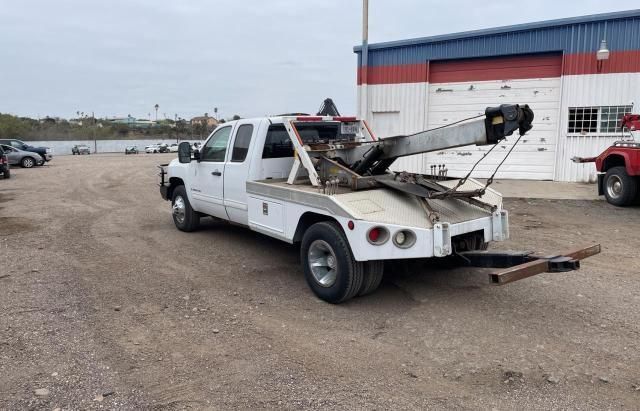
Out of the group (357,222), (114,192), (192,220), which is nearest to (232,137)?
(192,220)

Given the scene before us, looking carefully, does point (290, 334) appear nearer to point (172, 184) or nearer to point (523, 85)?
point (172, 184)

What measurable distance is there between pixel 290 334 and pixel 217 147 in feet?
12.3

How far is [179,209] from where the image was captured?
8828 mm

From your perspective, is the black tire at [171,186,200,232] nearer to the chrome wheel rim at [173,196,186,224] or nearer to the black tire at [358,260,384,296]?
the chrome wheel rim at [173,196,186,224]

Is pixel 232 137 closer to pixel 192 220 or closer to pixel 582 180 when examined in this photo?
pixel 192 220

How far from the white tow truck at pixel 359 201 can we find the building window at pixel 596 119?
1105cm

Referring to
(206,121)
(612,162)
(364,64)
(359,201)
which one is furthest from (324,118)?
(206,121)

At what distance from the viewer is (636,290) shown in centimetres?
556

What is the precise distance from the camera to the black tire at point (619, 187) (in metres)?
10.9

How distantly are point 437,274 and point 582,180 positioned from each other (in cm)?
1143

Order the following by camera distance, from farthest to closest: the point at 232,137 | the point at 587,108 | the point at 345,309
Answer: the point at 587,108
the point at 232,137
the point at 345,309

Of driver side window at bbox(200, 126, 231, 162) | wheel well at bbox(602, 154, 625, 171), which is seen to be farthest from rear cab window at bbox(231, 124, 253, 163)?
wheel well at bbox(602, 154, 625, 171)

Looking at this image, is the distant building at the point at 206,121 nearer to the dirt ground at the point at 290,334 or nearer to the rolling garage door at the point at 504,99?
the rolling garage door at the point at 504,99

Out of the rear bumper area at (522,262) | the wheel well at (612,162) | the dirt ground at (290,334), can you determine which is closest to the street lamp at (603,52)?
the wheel well at (612,162)
